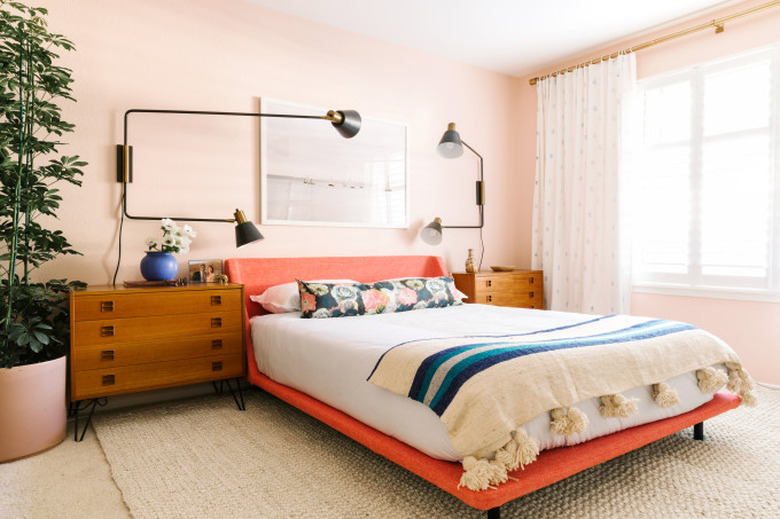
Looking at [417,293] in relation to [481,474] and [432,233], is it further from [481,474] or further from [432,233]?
[481,474]

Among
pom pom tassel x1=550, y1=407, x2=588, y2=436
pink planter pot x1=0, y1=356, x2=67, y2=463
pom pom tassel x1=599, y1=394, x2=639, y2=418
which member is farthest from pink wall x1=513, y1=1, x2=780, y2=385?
pink planter pot x1=0, y1=356, x2=67, y2=463

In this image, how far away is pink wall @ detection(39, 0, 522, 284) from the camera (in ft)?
9.55

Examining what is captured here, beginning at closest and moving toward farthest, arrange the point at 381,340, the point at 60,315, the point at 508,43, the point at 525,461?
the point at 525,461
the point at 381,340
the point at 60,315
the point at 508,43

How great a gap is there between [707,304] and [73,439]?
4.09m

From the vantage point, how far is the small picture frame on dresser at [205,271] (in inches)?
122

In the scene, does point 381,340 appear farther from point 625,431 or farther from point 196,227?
point 196,227

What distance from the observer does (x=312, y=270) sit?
3553 millimetres

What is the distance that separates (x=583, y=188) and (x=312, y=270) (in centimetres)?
243

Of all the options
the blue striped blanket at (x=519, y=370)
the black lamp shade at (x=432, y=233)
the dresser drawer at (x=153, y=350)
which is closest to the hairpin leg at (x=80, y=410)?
the dresser drawer at (x=153, y=350)

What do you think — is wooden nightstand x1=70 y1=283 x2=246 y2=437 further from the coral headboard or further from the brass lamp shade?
the brass lamp shade

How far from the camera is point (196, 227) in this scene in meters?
3.24

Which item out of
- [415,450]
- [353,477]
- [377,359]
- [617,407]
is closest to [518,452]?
[415,450]

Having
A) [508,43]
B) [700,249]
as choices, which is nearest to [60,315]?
[508,43]

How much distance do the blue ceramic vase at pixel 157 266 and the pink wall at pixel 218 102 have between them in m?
0.26
